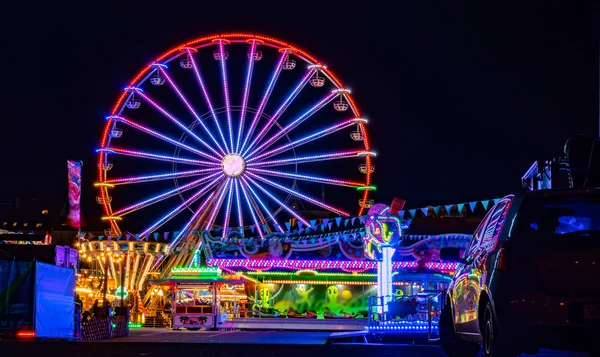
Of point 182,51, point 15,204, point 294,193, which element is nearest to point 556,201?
point 294,193

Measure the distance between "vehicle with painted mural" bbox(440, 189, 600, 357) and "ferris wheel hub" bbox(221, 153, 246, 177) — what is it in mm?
31532

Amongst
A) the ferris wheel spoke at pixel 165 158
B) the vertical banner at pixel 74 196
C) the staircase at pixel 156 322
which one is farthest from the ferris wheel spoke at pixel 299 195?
the vertical banner at pixel 74 196

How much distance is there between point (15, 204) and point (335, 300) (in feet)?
186

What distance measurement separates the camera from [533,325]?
6.53 m

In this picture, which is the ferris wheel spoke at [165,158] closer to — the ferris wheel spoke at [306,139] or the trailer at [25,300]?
the ferris wheel spoke at [306,139]

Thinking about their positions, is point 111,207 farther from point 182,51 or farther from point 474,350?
point 474,350

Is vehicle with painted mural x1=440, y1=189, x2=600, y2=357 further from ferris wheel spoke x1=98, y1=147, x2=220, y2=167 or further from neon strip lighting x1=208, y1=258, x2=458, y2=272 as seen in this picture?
neon strip lighting x1=208, y1=258, x2=458, y2=272

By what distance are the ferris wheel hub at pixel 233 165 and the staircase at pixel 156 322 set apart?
9.15m

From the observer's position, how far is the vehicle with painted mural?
648cm

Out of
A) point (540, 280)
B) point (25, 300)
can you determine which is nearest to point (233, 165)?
point (25, 300)

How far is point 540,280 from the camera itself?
6582mm

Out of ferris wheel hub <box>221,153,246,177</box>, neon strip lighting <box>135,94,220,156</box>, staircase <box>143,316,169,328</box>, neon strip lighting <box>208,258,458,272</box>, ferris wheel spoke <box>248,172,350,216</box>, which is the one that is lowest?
staircase <box>143,316,169,328</box>

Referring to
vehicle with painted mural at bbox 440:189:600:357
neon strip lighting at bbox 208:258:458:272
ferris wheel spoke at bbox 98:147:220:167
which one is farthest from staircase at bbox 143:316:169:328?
vehicle with painted mural at bbox 440:189:600:357

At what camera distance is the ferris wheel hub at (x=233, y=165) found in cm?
3872
